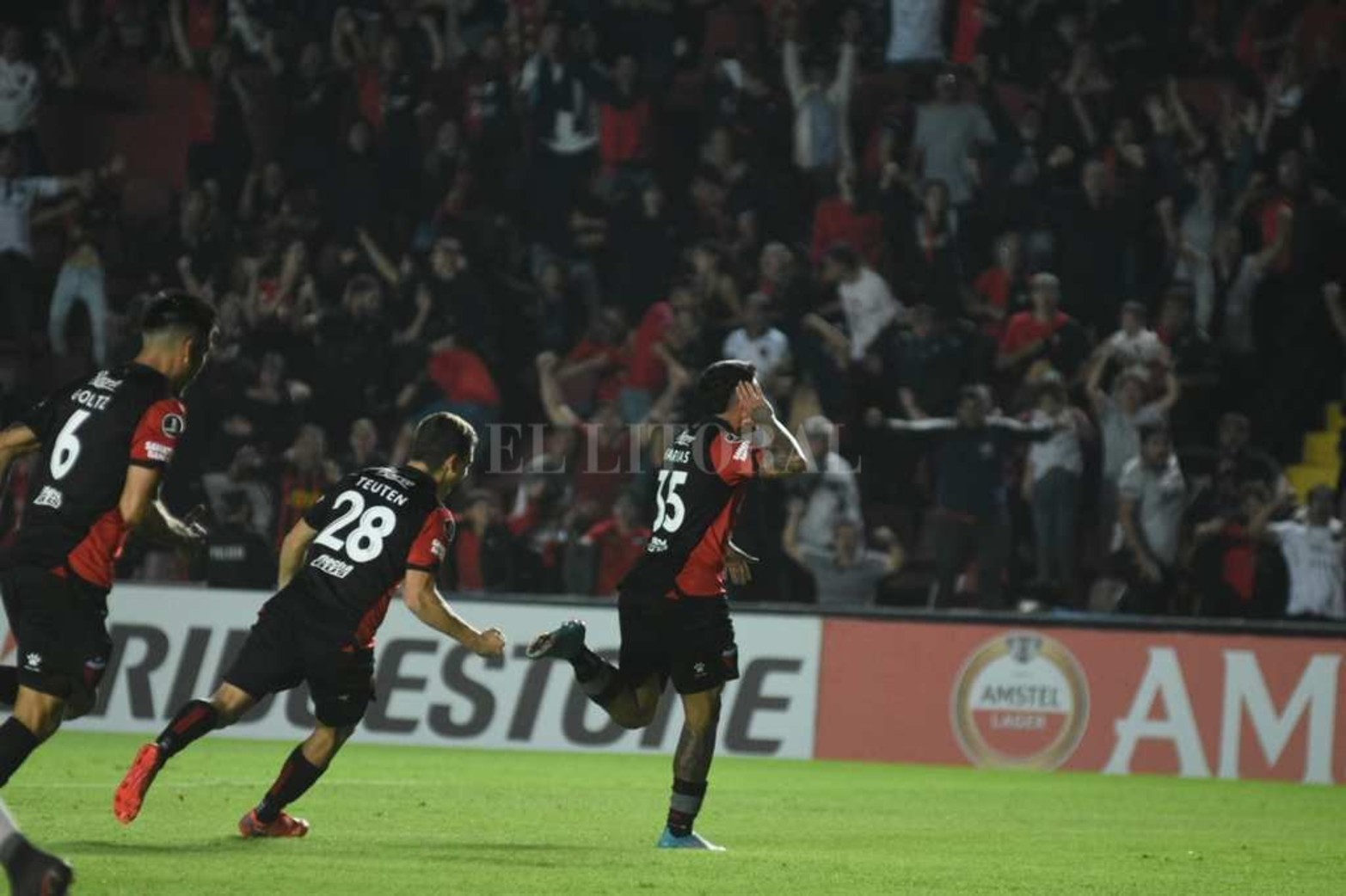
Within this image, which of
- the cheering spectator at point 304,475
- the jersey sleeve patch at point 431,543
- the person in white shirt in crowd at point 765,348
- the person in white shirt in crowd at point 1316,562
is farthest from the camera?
the cheering spectator at point 304,475

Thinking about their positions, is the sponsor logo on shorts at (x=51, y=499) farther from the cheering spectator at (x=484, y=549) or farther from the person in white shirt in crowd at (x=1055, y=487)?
the person in white shirt in crowd at (x=1055, y=487)

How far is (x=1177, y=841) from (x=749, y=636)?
22.3ft

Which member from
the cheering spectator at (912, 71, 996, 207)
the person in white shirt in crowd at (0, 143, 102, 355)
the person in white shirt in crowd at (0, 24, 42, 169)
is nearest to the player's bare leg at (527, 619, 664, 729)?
the cheering spectator at (912, 71, 996, 207)

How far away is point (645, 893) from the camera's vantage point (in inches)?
363

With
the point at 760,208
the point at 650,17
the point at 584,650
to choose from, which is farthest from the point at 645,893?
the point at 650,17

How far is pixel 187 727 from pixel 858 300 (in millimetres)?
11936

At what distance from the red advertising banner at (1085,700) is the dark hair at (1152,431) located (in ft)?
6.52

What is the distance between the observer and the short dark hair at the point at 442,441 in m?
10.8

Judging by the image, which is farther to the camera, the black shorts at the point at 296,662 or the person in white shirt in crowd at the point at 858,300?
the person in white shirt in crowd at the point at 858,300

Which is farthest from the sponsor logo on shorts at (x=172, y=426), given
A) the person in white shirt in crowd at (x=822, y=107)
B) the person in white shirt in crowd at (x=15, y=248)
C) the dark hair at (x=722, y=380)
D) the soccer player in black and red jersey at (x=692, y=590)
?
the person in white shirt in crowd at (x=15, y=248)

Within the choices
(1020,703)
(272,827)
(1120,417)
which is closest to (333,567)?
(272,827)

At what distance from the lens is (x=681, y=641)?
37.8 feet

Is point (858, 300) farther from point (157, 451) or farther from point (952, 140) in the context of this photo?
point (157, 451)

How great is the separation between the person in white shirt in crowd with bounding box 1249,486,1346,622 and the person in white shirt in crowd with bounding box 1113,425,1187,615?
Result: 88 centimetres
